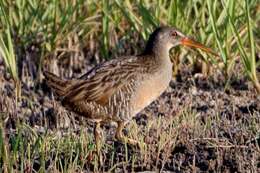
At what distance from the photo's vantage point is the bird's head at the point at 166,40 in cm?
780

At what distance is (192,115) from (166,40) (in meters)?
0.76

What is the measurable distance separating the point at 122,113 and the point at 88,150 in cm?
92

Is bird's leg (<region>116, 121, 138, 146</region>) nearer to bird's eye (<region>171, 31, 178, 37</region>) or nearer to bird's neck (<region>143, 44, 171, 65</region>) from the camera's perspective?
bird's neck (<region>143, 44, 171, 65</region>)

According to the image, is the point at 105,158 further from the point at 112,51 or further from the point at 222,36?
the point at 112,51

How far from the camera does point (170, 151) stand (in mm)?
6578

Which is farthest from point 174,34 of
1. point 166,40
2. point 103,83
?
point 103,83

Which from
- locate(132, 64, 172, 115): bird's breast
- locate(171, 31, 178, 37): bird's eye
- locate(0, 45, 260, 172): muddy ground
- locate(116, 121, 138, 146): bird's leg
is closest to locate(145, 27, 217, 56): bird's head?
locate(171, 31, 178, 37): bird's eye

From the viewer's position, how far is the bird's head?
25.6 ft

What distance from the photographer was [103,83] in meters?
7.33

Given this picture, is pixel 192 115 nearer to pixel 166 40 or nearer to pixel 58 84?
pixel 166 40

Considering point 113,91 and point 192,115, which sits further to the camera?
point 192,115

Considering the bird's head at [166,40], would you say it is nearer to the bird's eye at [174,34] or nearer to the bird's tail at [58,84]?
the bird's eye at [174,34]

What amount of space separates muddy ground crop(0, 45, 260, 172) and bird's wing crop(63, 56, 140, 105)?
51 cm

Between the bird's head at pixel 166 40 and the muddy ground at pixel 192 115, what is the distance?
58cm
